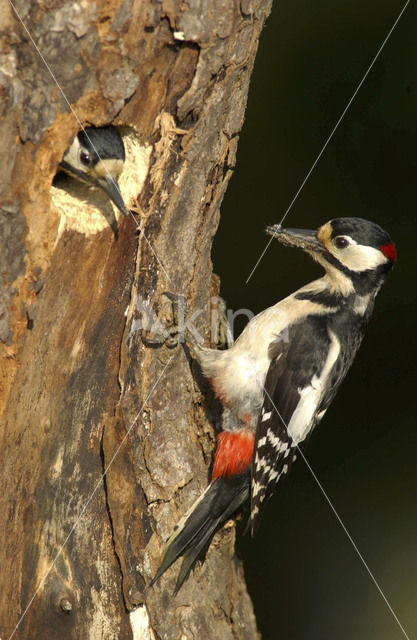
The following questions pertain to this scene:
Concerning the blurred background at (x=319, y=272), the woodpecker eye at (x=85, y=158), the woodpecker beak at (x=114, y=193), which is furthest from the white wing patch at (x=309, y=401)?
the blurred background at (x=319, y=272)

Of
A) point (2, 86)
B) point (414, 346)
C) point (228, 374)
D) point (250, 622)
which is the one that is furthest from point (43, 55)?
point (414, 346)

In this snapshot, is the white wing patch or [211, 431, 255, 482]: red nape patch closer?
[211, 431, 255, 482]: red nape patch

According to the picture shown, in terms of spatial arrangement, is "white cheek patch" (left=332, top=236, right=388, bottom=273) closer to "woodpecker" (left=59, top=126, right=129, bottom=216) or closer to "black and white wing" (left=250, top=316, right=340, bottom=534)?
"black and white wing" (left=250, top=316, right=340, bottom=534)

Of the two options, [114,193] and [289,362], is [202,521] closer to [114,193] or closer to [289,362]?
[289,362]

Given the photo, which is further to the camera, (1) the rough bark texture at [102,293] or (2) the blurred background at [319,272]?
(2) the blurred background at [319,272]

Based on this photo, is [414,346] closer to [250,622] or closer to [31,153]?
[250,622]

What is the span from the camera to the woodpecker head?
2.84 m

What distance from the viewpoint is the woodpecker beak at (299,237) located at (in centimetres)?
301

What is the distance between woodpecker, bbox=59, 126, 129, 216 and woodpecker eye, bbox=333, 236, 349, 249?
989mm

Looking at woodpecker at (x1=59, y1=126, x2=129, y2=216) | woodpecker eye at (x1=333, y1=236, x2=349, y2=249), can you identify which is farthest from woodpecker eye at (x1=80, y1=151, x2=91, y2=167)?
woodpecker eye at (x1=333, y1=236, x2=349, y2=249)

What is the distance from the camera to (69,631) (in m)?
2.13

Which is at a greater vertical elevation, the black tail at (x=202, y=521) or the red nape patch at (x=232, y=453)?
the red nape patch at (x=232, y=453)

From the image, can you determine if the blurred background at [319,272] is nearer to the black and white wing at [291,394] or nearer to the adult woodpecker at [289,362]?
the adult woodpecker at [289,362]

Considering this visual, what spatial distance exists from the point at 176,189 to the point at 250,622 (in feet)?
5.15
